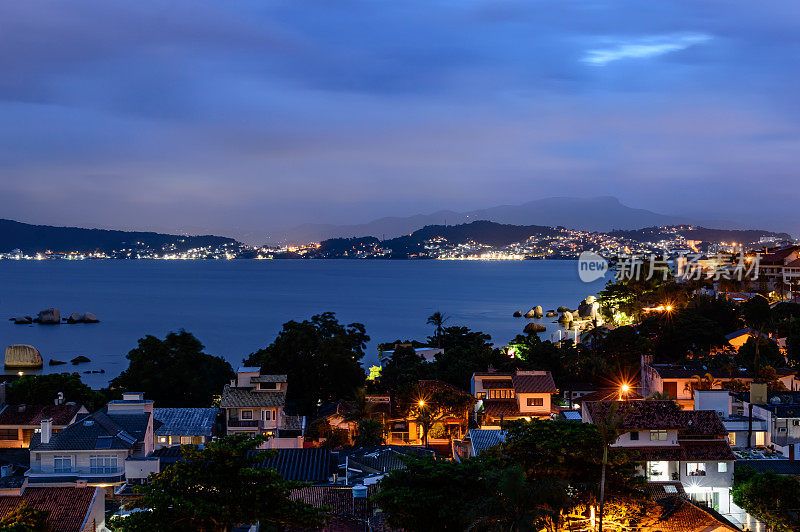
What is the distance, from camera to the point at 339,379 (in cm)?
2975

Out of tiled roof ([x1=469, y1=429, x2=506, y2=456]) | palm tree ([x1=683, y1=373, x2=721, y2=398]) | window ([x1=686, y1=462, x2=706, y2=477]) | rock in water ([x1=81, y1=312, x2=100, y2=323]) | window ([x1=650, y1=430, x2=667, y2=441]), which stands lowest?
rock in water ([x1=81, y1=312, x2=100, y2=323])

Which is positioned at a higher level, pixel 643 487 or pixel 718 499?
pixel 643 487

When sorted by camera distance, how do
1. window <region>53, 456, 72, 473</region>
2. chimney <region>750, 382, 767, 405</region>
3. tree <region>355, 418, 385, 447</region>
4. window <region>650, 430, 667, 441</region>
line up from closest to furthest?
window <region>650, 430, 667, 441</region> → window <region>53, 456, 72, 473</region> → chimney <region>750, 382, 767, 405</region> → tree <region>355, 418, 385, 447</region>

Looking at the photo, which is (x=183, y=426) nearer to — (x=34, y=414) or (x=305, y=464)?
(x=34, y=414)

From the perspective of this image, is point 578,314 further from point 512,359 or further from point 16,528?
point 16,528

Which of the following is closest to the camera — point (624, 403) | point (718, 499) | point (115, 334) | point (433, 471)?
point (433, 471)

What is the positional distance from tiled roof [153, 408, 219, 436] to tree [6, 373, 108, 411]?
456 cm

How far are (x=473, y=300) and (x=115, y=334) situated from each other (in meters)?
46.5

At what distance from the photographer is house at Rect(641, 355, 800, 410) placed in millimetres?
24734

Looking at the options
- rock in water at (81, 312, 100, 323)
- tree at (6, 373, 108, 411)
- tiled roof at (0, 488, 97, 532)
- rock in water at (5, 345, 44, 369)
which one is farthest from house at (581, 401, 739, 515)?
rock in water at (81, 312, 100, 323)

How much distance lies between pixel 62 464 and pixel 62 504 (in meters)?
6.61

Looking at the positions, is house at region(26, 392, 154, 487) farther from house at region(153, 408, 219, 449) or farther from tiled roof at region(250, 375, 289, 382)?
tiled roof at region(250, 375, 289, 382)

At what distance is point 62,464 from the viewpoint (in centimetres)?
1778

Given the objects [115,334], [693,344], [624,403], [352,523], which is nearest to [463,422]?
[624,403]
